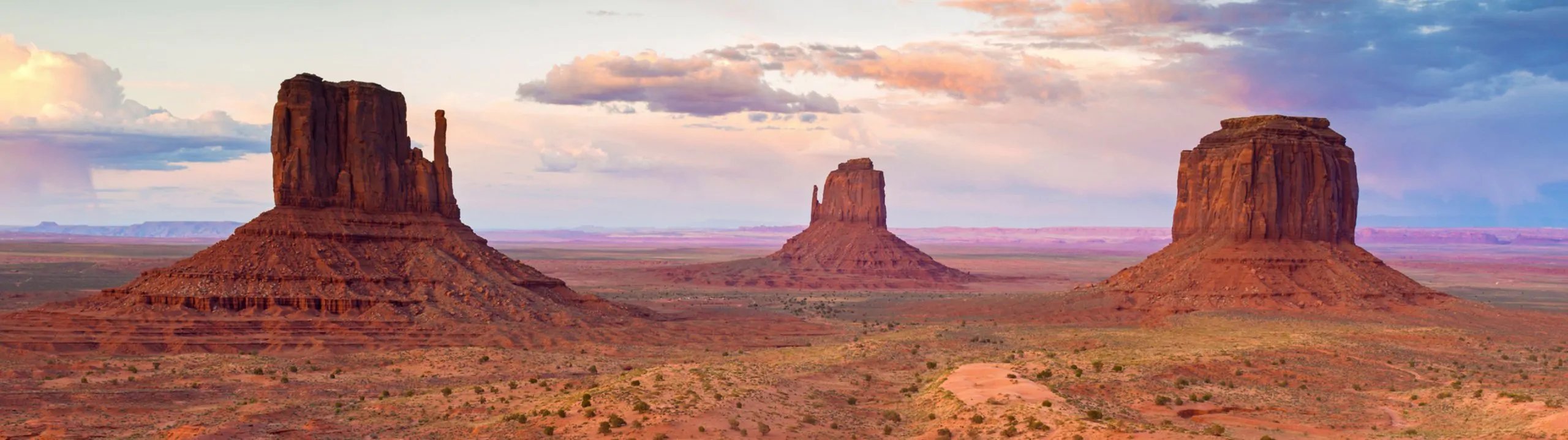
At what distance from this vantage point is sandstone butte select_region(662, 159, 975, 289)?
5084 inches

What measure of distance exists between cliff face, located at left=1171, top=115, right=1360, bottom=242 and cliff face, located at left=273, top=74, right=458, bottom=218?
164 ft

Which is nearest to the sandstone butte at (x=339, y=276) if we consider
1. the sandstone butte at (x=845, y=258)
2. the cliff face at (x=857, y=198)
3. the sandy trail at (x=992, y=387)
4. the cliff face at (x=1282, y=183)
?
the sandy trail at (x=992, y=387)

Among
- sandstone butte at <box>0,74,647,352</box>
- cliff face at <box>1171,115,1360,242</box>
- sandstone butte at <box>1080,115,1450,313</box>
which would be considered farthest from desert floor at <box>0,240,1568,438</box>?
cliff face at <box>1171,115,1360,242</box>

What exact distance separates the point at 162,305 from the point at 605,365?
69.7 feet

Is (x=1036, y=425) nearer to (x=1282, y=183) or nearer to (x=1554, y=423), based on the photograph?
(x=1554, y=423)

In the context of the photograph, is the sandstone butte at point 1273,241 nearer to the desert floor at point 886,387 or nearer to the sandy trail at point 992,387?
the desert floor at point 886,387

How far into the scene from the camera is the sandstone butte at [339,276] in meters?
52.2

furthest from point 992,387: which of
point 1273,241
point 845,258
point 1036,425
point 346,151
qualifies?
point 845,258

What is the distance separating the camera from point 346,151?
6109cm

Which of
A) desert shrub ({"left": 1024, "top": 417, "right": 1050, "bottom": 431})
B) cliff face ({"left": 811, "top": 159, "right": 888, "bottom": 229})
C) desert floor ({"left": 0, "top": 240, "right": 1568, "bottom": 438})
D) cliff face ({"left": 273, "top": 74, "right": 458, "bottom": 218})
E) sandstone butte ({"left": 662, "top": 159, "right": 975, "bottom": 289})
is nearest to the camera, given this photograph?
desert shrub ({"left": 1024, "top": 417, "right": 1050, "bottom": 431})

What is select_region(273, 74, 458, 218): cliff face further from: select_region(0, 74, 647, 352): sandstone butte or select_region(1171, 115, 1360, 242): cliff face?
select_region(1171, 115, 1360, 242): cliff face

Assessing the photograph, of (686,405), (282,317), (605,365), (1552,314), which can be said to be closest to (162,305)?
(282,317)

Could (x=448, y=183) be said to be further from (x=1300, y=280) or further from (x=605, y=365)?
(x=1300, y=280)

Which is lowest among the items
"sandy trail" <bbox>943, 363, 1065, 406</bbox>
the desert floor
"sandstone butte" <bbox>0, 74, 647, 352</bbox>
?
the desert floor
